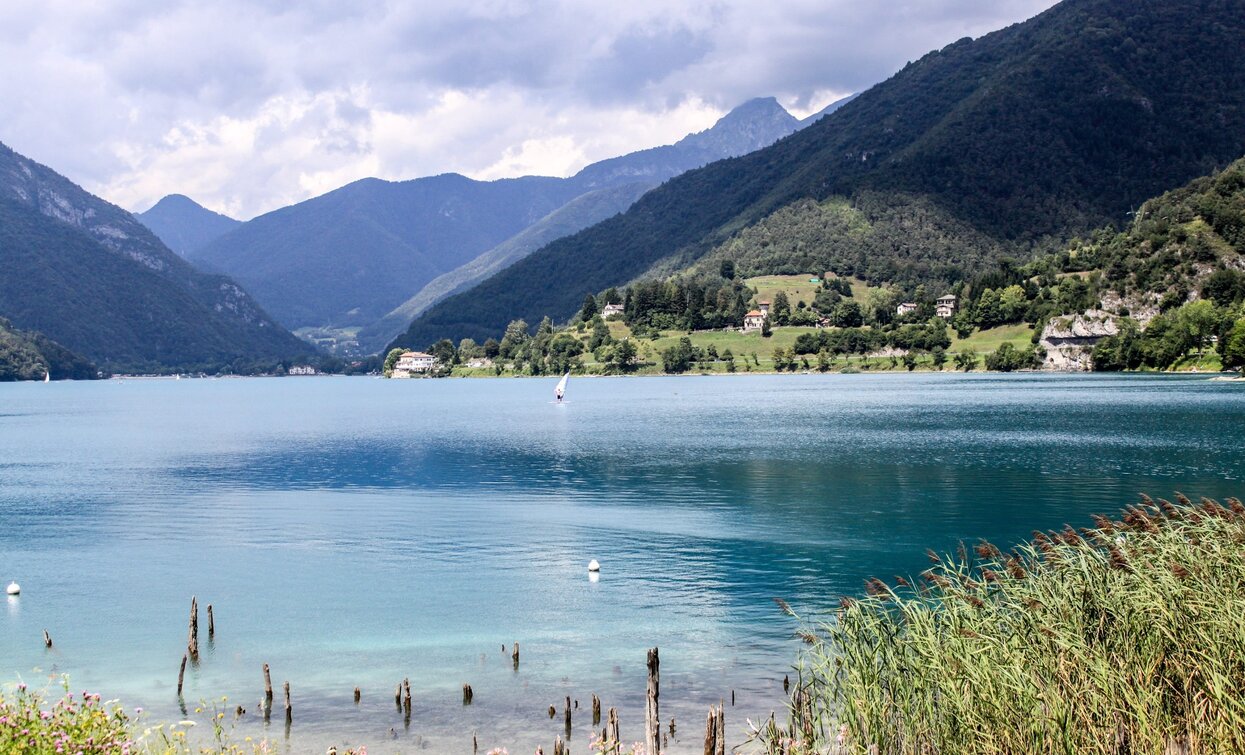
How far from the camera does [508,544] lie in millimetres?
45156

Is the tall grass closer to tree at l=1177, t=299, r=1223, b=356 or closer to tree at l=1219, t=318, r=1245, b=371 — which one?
tree at l=1219, t=318, r=1245, b=371

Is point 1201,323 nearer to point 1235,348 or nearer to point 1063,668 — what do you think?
point 1235,348

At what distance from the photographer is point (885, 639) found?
1827 cm

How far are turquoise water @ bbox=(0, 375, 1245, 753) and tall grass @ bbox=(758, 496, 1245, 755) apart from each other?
15.2 feet

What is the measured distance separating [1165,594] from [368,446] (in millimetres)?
85852

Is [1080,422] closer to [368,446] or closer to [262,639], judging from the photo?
[368,446]

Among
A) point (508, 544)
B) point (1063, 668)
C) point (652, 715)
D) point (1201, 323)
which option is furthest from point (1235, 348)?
point (652, 715)

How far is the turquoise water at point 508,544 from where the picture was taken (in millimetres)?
25391

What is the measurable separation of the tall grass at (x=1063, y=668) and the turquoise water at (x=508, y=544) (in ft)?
15.2

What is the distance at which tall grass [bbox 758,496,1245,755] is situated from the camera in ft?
47.9

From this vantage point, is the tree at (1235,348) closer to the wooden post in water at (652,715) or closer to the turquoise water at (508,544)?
the turquoise water at (508,544)

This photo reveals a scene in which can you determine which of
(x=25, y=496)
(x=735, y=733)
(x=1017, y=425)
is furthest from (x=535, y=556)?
(x=1017, y=425)

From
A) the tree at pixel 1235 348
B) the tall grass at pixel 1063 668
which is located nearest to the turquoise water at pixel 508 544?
the tall grass at pixel 1063 668

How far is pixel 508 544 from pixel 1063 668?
31.6 m
